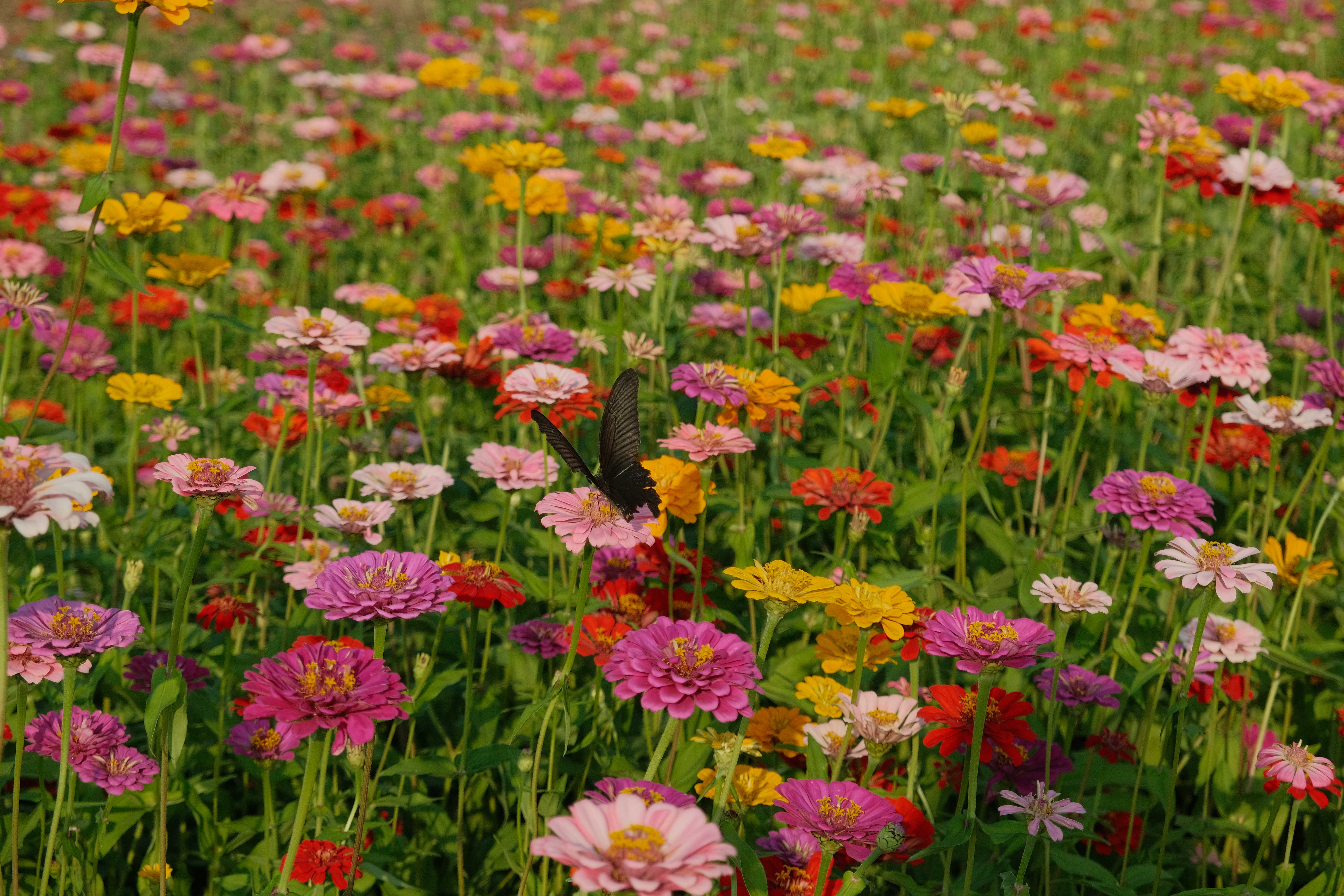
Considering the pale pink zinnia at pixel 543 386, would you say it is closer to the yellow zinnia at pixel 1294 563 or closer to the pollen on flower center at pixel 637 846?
the pollen on flower center at pixel 637 846

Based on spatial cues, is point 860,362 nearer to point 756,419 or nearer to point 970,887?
point 756,419

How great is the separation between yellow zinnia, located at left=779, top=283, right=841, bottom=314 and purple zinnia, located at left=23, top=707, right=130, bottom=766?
2205 mm

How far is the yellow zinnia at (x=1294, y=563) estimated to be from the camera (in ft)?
8.09

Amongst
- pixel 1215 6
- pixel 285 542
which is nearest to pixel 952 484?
pixel 285 542

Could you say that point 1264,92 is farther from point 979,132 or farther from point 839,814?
point 839,814

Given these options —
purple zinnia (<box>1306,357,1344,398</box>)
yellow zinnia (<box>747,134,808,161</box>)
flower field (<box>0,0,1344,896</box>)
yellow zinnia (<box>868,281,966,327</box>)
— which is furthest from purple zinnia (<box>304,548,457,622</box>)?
yellow zinnia (<box>747,134,808,161</box>)

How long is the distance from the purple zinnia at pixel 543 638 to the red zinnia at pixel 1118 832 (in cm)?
115

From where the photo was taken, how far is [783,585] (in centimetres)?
159

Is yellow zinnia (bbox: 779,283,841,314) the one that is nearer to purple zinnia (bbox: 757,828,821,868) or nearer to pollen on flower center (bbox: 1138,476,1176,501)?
pollen on flower center (bbox: 1138,476,1176,501)

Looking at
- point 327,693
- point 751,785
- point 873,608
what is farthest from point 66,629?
point 873,608

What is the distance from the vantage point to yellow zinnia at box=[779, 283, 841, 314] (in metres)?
3.36

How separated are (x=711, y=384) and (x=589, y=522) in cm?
67

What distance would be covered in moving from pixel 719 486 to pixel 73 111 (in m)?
5.23

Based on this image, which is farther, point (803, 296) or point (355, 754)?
point (803, 296)
